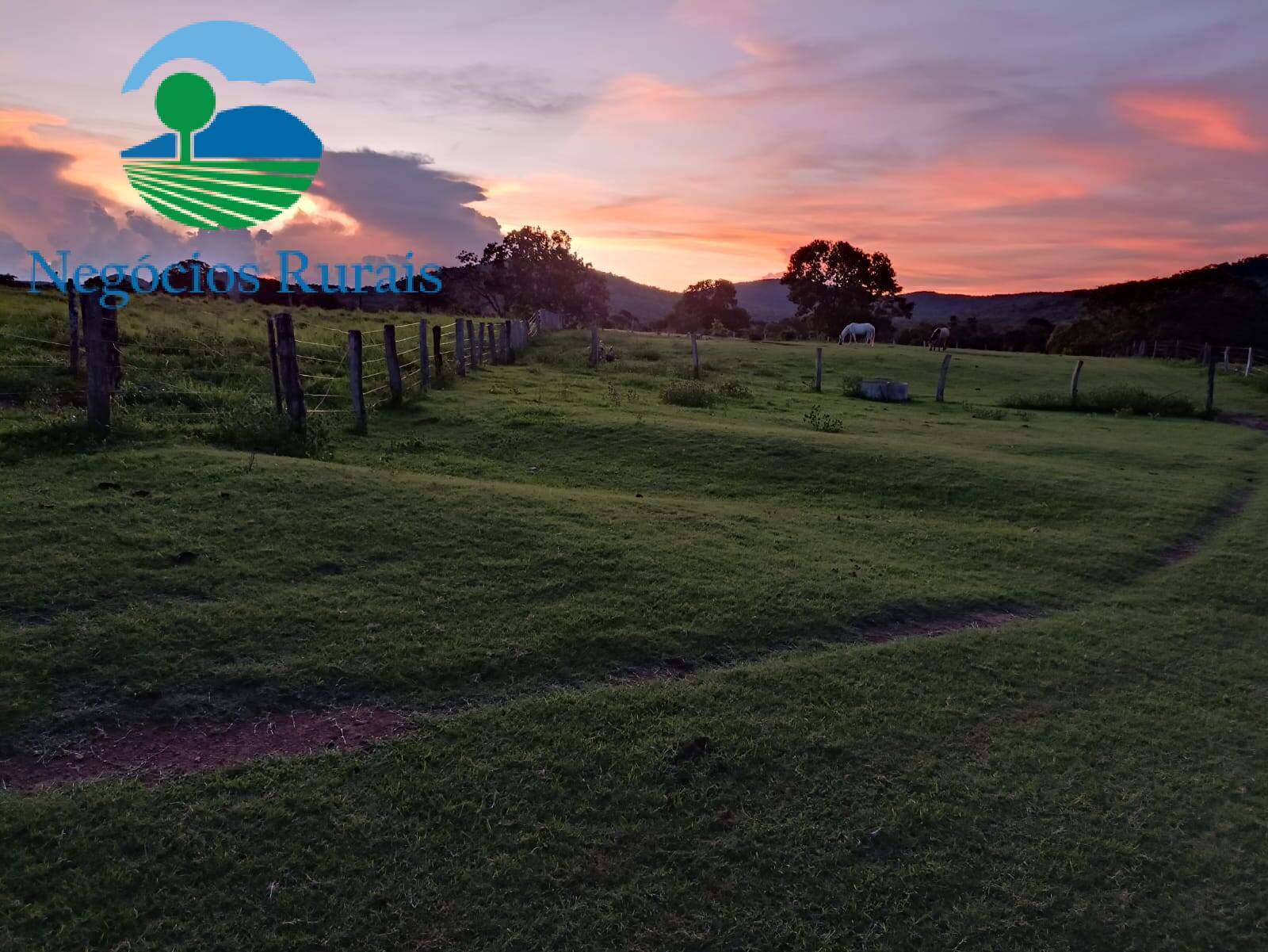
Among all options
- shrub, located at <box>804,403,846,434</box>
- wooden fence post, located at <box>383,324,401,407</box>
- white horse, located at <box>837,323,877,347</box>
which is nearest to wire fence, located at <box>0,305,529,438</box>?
wooden fence post, located at <box>383,324,401,407</box>

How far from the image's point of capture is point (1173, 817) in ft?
15.7

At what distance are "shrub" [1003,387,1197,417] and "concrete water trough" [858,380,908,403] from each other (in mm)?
3561

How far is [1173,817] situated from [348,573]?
6159 millimetres

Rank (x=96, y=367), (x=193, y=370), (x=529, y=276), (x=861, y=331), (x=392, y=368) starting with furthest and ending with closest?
(x=529, y=276) → (x=861, y=331) → (x=392, y=368) → (x=193, y=370) → (x=96, y=367)

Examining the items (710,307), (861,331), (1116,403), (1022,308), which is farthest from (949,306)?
(1116,403)

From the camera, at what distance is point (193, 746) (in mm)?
4859

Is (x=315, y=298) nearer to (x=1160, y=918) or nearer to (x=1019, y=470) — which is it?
(x=1019, y=470)

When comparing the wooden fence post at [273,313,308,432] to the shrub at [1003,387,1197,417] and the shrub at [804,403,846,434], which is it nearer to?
the shrub at [804,403,846,434]

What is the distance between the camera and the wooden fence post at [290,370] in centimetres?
1114

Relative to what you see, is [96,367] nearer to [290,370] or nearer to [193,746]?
[290,370]

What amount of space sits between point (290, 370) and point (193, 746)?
733cm

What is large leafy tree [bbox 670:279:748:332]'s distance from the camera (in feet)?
281

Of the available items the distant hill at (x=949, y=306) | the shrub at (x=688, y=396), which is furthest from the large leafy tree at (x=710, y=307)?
the shrub at (x=688, y=396)

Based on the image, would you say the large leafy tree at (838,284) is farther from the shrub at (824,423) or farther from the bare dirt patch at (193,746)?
the bare dirt patch at (193,746)
